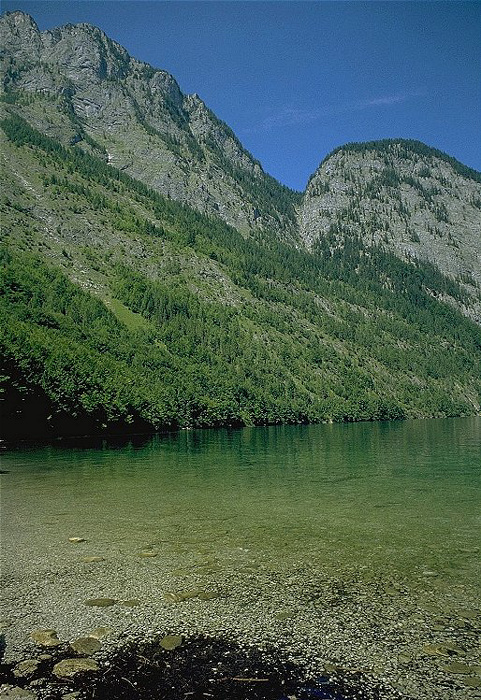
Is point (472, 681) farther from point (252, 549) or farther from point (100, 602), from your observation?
point (252, 549)

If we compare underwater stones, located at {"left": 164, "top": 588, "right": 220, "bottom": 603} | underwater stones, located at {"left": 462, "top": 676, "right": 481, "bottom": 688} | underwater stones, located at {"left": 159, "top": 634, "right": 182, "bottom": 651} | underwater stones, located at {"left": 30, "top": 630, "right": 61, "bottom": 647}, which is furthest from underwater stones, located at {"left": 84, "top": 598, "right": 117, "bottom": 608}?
underwater stones, located at {"left": 462, "top": 676, "right": 481, "bottom": 688}

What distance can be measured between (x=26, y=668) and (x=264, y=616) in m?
5.51

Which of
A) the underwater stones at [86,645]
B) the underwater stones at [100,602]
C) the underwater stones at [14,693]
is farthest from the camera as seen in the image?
the underwater stones at [100,602]

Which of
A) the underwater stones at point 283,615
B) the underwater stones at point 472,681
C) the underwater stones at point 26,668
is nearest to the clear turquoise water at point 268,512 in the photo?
the underwater stones at point 283,615

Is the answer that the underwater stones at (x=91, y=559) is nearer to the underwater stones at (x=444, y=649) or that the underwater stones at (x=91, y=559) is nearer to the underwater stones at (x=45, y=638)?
the underwater stones at (x=45, y=638)

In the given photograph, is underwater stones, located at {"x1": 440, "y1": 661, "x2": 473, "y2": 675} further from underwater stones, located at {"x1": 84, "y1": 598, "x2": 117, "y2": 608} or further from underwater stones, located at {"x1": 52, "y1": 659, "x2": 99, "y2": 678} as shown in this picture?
underwater stones, located at {"x1": 84, "y1": 598, "x2": 117, "y2": 608}

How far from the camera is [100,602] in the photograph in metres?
13.8

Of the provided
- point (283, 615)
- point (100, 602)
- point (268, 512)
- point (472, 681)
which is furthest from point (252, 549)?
point (472, 681)

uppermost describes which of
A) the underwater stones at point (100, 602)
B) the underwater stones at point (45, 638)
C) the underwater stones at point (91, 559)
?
the underwater stones at point (45, 638)

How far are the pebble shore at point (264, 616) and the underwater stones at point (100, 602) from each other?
0.03 m

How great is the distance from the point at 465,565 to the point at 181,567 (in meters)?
9.52

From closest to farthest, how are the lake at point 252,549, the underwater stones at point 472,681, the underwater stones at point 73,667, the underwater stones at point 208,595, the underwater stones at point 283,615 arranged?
the underwater stones at point 472,681, the underwater stones at point 73,667, the underwater stones at point 283,615, the lake at point 252,549, the underwater stones at point 208,595

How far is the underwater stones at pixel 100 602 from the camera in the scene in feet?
44.7

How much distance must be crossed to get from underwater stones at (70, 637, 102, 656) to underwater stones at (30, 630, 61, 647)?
0.42 m
